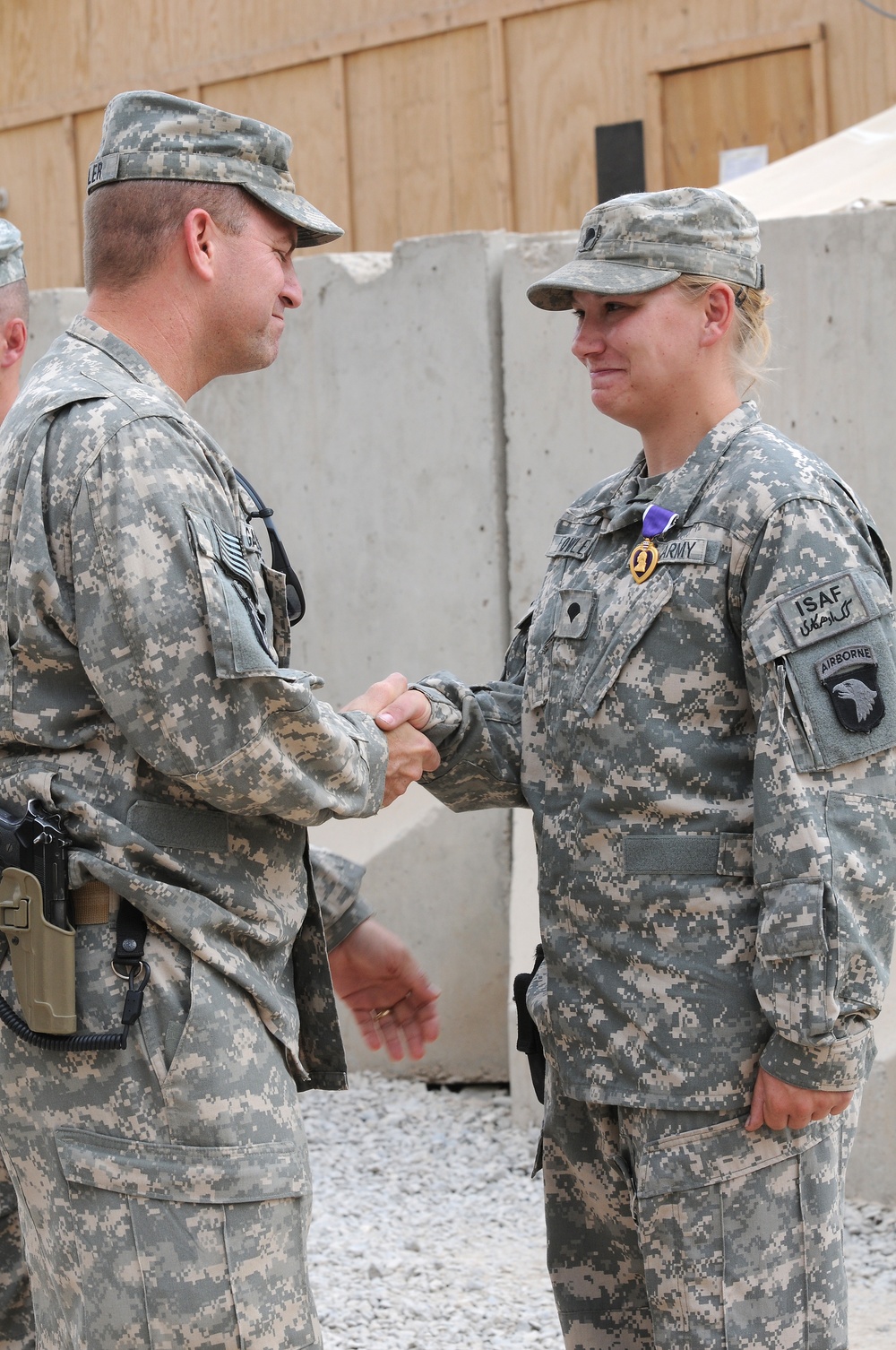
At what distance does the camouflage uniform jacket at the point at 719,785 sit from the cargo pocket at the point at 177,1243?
605mm

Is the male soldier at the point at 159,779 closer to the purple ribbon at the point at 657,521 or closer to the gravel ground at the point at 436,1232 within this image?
the purple ribbon at the point at 657,521

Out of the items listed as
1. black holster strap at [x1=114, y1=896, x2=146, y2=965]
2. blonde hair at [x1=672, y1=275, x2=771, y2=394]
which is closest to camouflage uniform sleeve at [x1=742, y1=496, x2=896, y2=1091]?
blonde hair at [x1=672, y1=275, x2=771, y2=394]

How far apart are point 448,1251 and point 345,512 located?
8.36 feet

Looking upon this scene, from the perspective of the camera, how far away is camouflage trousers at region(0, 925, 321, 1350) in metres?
2.09

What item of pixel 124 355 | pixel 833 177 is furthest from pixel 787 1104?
pixel 833 177

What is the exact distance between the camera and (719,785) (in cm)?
239

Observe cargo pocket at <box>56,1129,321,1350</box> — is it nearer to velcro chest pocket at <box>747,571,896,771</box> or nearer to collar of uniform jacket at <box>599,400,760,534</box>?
velcro chest pocket at <box>747,571,896,771</box>

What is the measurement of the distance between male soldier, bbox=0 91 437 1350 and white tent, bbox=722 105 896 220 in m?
2.78

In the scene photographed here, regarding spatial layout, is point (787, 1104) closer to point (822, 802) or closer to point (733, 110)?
point (822, 802)

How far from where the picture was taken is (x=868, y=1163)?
4.14m

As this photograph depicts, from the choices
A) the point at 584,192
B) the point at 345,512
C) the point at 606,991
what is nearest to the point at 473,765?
the point at 606,991

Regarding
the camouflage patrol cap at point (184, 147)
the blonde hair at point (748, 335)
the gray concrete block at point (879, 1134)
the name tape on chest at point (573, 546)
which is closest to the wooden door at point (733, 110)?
the gray concrete block at point (879, 1134)

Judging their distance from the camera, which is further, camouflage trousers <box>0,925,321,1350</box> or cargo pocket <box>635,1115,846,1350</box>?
cargo pocket <box>635,1115,846,1350</box>

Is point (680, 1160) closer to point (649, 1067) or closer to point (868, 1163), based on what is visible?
point (649, 1067)
